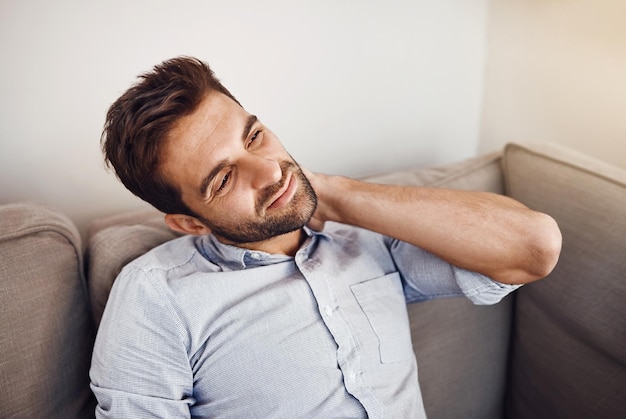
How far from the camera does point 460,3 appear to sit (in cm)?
157

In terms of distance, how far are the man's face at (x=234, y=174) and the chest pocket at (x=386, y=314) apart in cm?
22

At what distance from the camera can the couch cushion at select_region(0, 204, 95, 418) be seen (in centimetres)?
85

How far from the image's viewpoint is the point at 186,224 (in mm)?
1042

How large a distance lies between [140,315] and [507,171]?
0.94 metres

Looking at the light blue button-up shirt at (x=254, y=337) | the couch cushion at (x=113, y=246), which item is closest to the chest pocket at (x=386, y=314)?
the light blue button-up shirt at (x=254, y=337)

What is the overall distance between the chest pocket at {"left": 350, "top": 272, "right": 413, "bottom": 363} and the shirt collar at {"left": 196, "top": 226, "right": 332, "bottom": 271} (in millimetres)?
158

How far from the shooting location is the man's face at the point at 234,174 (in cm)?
91

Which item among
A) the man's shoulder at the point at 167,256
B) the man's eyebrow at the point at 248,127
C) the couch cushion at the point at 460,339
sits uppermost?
the man's eyebrow at the point at 248,127

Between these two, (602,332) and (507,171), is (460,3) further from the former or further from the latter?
(602,332)

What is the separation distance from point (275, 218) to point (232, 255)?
14 centimetres

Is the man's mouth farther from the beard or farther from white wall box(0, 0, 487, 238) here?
white wall box(0, 0, 487, 238)

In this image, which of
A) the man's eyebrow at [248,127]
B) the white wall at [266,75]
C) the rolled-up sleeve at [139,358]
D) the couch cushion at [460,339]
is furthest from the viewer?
the couch cushion at [460,339]

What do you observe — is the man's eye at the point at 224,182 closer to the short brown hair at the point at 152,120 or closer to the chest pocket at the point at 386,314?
the short brown hair at the point at 152,120

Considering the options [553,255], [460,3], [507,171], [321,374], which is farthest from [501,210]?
[460,3]
